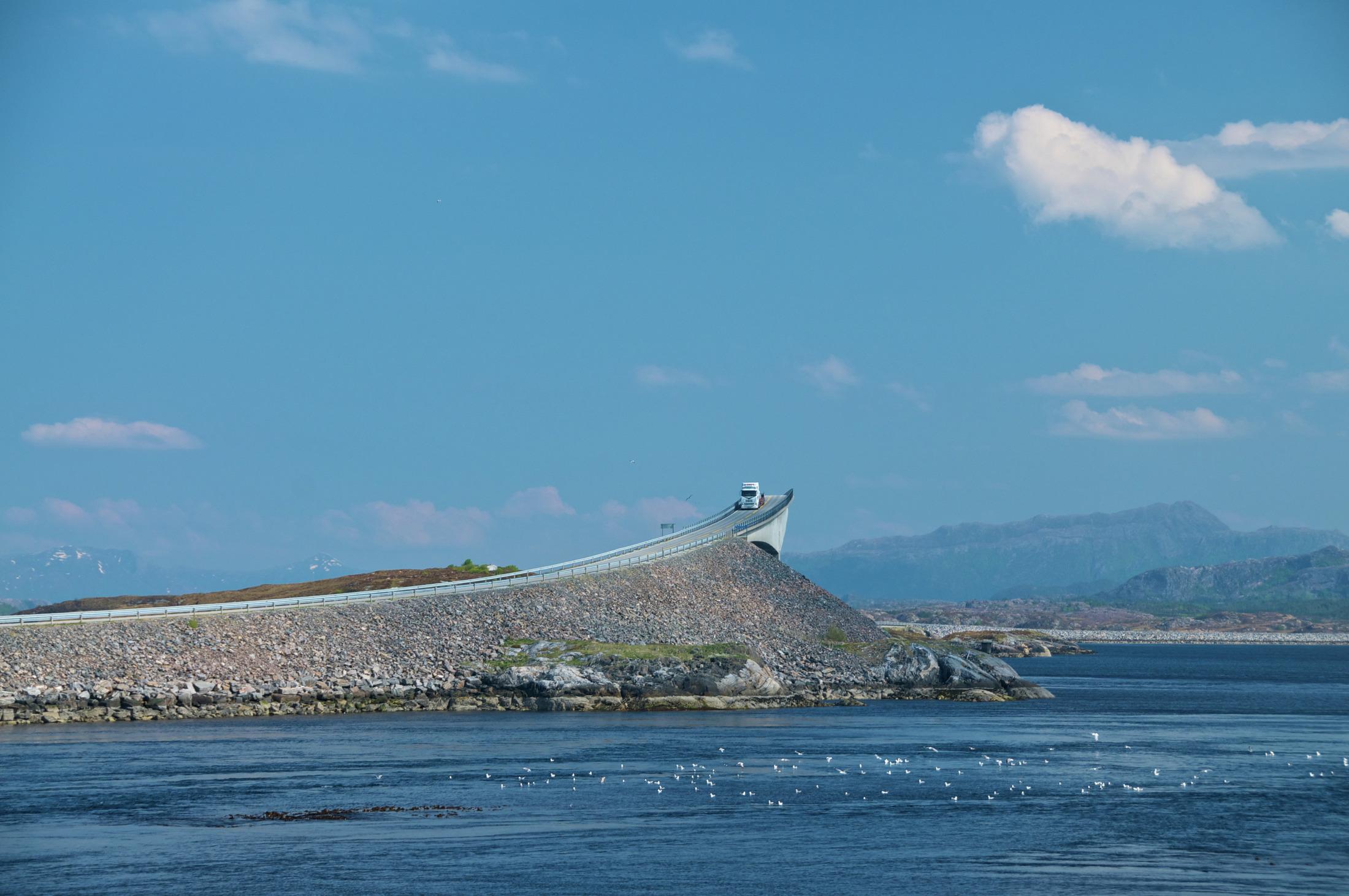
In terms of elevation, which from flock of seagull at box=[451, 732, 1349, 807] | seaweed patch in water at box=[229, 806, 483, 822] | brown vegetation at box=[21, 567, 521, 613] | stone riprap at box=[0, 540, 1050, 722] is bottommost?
flock of seagull at box=[451, 732, 1349, 807]

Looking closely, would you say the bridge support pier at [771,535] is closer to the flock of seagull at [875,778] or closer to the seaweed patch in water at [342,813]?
the flock of seagull at [875,778]

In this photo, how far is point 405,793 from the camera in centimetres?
4612

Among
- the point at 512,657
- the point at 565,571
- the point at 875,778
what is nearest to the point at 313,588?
the point at 565,571

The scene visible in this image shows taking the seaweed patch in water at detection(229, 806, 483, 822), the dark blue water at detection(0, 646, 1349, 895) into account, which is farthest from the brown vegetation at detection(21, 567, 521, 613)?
the seaweed patch in water at detection(229, 806, 483, 822)

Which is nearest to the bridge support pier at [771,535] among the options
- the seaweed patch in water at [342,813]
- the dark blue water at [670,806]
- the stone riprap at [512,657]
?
the stone riprap at [512,657]

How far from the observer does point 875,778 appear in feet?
170

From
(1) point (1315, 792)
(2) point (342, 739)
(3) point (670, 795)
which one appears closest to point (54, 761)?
(2) point (342, 739)

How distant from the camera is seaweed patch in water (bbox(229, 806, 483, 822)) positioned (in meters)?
40.8

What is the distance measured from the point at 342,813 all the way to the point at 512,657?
42.0 m

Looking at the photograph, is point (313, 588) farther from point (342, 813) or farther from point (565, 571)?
point (342, 813)

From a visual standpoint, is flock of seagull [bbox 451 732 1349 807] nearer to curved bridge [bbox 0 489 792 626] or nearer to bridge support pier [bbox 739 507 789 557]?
curved bridge [bbox 0 489 792 626]

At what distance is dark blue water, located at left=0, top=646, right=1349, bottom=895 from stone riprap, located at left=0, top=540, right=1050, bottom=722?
14.6 ft

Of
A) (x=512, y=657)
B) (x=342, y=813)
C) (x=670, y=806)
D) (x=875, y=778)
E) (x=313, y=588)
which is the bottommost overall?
(x=875, y=778)

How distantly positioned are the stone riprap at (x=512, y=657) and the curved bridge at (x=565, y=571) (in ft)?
4.05
